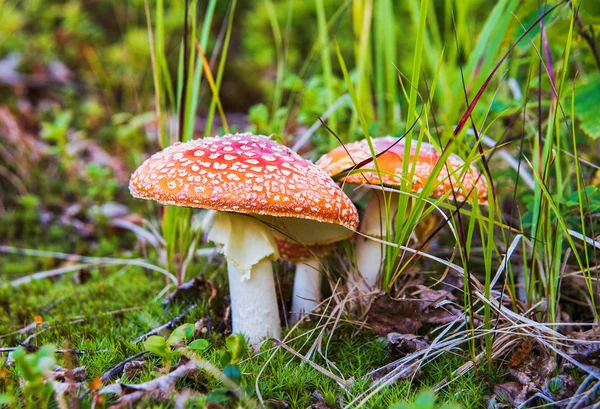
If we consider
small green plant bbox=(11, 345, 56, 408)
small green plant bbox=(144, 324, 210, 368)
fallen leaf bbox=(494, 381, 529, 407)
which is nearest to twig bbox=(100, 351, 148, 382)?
small green plant bbox=(144, 324, 210, 368)

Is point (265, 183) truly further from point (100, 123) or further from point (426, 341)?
point (100, 123)

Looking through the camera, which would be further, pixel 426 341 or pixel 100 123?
pixel 100 123

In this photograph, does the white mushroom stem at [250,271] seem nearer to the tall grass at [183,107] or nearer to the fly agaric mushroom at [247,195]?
the fly agaric mushroom at [247,195]

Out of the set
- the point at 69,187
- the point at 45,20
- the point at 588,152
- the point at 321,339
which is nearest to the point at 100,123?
the point at 69,187

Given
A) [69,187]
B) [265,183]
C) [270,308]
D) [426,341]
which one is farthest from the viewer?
[69,187]

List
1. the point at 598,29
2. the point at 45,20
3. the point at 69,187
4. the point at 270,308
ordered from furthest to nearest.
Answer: the point at 45,20
the point at 69,187
the point at 598,29
the point at 270,308

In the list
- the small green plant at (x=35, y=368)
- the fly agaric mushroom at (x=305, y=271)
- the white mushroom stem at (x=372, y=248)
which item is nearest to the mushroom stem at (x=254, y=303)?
the fly agaric mushroom at (x=305, y=271)
